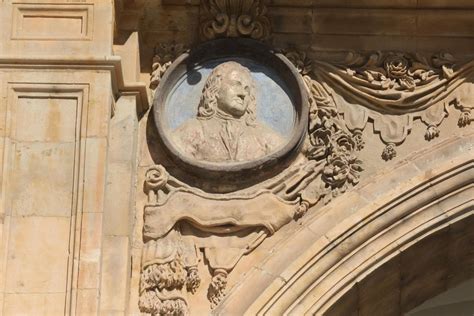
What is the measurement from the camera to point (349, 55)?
41.3 ft

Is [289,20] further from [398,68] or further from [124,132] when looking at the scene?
[124,132]

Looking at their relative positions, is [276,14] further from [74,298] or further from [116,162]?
[74,298]

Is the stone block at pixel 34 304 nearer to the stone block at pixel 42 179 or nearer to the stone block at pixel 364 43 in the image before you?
the stone block at pixel 42 179

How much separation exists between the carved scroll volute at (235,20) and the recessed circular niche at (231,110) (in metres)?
0.07

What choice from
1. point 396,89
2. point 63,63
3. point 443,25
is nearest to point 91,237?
point 63,63

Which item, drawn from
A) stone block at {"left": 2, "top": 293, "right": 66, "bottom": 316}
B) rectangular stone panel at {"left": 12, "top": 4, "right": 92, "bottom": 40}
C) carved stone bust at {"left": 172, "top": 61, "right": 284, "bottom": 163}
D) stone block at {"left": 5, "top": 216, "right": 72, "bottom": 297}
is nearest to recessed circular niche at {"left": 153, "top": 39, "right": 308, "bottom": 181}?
carved stone bust at {"left": 172, "top": 61, "right": 284, "bottom": 163}

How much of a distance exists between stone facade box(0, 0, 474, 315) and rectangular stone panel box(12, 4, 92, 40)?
0.5 inches

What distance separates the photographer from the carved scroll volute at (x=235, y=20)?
12.6 meters

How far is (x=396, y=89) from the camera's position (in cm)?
1252

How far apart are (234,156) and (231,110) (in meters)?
0.34

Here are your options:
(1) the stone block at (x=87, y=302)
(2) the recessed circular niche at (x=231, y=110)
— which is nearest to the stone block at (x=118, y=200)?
(2) the recessed circular niche at (x=231, y=110)

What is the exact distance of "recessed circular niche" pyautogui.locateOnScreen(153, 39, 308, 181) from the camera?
40.2 ft

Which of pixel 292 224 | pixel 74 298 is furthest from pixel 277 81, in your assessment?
pixel 74 298

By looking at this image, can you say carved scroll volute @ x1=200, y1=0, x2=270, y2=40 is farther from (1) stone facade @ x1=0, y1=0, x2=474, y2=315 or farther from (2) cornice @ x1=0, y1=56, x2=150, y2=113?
(2) cornice @ x1=0, y1=56, x2=150, y2=113
